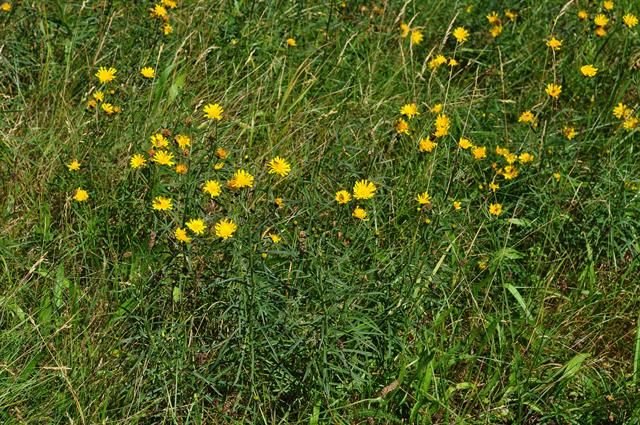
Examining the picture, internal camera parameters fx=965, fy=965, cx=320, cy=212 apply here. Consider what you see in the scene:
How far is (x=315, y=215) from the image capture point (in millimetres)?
2521

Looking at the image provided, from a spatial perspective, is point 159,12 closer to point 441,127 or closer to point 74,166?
point 74,166

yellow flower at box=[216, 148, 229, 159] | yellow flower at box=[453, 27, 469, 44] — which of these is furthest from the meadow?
yellow flower at box=[453, 27, 469, 44]

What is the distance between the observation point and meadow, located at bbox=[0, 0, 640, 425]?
230 centimetres

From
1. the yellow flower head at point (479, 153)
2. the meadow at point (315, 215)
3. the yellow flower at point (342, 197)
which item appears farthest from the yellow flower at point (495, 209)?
the yellow flower at point (342, 197)

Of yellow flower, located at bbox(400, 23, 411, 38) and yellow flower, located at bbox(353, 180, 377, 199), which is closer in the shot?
yellow flower, located at bbox(353, 180, 377, 199)

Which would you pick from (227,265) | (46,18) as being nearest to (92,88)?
(46,18)

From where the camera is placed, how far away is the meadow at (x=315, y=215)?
230cm

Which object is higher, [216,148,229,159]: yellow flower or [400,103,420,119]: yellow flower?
[216,148,229,159]: yellow flower

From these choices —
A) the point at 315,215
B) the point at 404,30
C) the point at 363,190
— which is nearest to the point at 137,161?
the point at 315,215

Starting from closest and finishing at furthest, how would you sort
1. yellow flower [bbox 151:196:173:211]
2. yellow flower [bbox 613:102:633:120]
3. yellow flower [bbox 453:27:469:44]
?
yellow flower [bbox 151:196:173:211], yellow flower [bbox 613:102:633:120], yellow flower [bbox 453:27:469:44]

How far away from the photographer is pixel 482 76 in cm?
354

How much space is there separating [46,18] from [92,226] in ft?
3.15

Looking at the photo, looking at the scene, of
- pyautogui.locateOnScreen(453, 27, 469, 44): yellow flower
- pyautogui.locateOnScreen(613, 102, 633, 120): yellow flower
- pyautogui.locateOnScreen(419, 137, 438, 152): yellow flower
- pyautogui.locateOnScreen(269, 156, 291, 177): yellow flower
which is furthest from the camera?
pyautogui.locateOnScreen(453, 27, 469, 44): yellow flower

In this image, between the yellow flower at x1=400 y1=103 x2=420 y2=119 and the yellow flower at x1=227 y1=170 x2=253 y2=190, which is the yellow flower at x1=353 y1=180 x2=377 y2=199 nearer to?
the yellow flower at x1=227 y1=170 x2=253 y2=190
